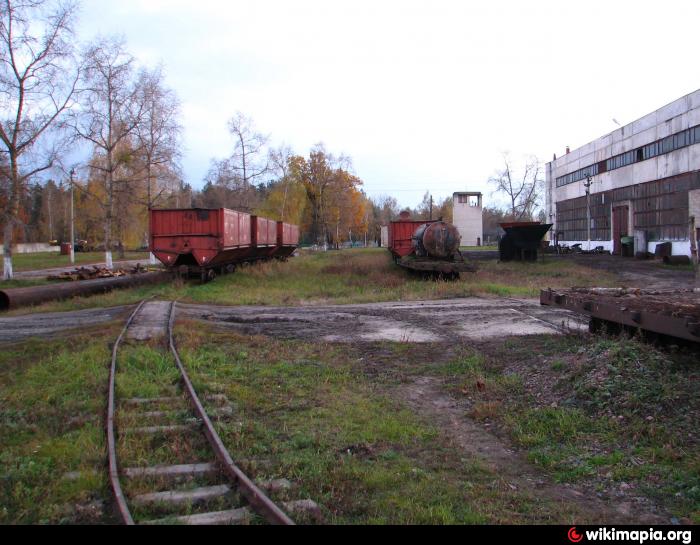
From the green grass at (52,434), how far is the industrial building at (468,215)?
70.6 metres

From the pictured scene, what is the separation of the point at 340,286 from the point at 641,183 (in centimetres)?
2934

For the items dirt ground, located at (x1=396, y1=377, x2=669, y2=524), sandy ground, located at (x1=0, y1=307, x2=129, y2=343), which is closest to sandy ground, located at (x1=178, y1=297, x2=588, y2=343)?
sandy ground, located at (x1=0, y1=307, x2=129, y2=343)

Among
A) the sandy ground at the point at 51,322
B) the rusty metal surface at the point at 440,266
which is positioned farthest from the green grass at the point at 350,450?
the rusty metal surface at the point at 440,266

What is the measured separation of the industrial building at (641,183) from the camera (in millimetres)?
34844

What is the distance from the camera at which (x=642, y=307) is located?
7.46m

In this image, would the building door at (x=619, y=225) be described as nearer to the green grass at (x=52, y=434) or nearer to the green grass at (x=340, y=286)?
the green grass at (x=340, y=286)

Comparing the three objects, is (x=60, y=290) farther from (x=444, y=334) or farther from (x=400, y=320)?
(x=444, y=334)

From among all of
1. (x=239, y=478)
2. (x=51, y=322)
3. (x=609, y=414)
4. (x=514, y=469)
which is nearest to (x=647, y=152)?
(x=51, y=322)

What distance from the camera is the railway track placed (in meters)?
3.80

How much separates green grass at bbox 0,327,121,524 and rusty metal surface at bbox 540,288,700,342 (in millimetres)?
5922

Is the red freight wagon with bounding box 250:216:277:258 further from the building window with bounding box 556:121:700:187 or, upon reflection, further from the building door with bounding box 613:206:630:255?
the building door with bounding box 613:206:630:255
